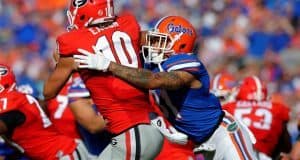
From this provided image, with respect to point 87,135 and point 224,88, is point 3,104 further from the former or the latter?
point 224,88

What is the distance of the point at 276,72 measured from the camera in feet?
42.4

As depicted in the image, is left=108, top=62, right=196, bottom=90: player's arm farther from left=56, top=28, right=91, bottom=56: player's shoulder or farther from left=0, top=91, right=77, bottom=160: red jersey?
left=0, top=91, right=77, bottom=160: red jersey

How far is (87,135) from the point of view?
26.7 ft

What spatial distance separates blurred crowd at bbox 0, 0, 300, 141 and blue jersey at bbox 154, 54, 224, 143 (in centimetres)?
453

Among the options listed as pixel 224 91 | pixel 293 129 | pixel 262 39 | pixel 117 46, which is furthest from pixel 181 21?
pixel 262 39

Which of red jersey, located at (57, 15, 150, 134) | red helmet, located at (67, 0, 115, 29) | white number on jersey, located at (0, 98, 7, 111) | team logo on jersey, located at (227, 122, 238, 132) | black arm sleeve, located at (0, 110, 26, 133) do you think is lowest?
team logo on jersey, located at (227, 122, 238, 132)

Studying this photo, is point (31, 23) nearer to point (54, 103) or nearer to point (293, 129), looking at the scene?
point (293, 129)

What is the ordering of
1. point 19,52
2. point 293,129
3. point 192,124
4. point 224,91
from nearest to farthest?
point 192,124 → point 224,91 → point 293,129 → point 19,52

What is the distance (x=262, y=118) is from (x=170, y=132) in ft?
6.05

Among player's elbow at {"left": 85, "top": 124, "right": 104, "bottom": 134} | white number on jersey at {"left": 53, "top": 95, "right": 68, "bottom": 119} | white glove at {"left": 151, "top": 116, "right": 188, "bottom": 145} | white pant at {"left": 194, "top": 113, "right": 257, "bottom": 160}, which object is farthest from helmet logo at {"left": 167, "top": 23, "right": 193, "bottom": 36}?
white number on jersey at {"left": 53, "top": 95, "right": 68, "bottom": 119}

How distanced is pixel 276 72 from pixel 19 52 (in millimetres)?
5031

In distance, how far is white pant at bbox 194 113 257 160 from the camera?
21.8 ft

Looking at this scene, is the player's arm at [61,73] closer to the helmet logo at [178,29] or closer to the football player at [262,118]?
the helmet logo at [178,29]

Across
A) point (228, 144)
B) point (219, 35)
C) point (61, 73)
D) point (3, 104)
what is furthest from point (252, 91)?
point (219, 35)
